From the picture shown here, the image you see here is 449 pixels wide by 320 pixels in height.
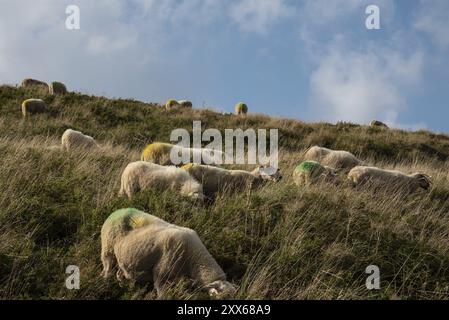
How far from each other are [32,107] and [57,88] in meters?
4.34

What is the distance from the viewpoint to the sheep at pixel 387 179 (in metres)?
8.93

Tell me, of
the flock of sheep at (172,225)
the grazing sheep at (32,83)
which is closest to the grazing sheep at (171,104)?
the grazing sheep at (32,83)

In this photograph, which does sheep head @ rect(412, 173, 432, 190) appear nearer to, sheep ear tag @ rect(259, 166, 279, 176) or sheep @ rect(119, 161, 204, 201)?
sheep ear tag @ rect(259, 166, 279, 176)

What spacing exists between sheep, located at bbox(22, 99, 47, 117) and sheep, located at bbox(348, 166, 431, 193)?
561 inches

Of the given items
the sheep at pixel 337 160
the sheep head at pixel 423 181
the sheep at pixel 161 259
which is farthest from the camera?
the sheep at pixel 337 160

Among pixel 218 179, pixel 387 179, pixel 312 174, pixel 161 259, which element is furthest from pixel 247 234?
pixel 387 179

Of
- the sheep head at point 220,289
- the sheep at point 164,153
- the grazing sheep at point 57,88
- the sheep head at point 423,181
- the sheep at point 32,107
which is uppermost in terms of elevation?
the grazing sheep at point 57,88

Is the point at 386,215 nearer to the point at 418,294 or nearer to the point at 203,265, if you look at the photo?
the point at 418,294

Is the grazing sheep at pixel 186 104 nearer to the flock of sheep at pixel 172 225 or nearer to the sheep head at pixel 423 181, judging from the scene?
the flock of sheep at pixel 172 225

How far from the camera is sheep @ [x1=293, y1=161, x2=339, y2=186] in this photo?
330 inches

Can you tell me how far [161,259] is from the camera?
14.9 ft

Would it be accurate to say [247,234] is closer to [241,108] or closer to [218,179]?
[218,179]

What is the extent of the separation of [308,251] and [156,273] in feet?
5.98

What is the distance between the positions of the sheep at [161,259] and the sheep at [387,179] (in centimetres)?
496
